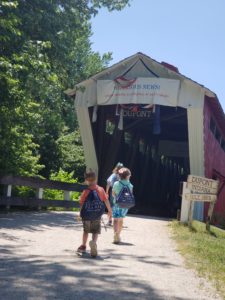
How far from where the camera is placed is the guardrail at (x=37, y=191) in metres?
13.3

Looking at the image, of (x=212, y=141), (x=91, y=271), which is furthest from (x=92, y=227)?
(x=212, y=141)

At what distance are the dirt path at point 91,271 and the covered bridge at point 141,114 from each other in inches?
408

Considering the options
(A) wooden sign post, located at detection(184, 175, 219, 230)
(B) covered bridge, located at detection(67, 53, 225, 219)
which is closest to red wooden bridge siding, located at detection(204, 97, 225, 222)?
(B) covered bridge, located at detection(67, 53, 225, 219)

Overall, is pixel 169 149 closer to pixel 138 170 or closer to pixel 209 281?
pixel 138 170

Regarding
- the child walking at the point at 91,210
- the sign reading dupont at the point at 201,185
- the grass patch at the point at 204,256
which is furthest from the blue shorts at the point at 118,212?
the sign reading dupont at the point at 201,185

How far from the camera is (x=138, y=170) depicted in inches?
1059

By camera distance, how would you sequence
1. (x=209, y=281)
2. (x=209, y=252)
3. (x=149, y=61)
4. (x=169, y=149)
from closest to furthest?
(x=209, y=281) < (x=209, y=252) < (x=149, y=61) < (x=169, y=149)

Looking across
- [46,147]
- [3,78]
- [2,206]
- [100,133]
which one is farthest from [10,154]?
[46,147]

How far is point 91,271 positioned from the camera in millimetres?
5980

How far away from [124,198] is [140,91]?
1113cm

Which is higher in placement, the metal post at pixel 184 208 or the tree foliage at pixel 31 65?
the tree foliage at pixel 31 65

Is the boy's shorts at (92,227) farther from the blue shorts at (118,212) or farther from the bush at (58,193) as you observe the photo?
the bush at (58,193)

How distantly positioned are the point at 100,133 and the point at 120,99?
2.43 metres

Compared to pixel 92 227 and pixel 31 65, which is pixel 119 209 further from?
pixel 31 65
